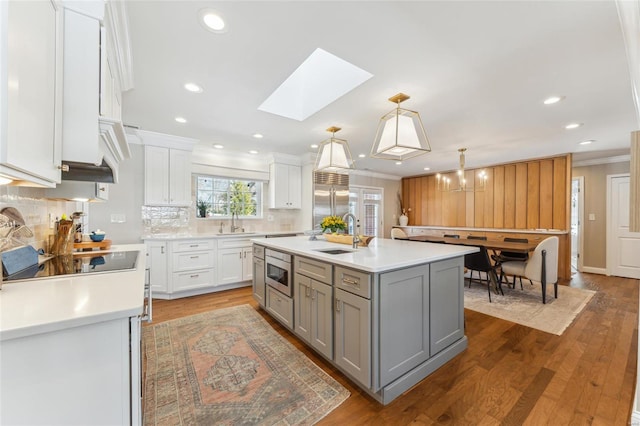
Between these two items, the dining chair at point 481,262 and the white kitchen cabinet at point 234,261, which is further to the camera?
the white kitchen cabinet at point 234,261

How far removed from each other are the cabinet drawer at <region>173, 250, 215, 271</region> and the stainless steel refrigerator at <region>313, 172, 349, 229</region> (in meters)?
1.99

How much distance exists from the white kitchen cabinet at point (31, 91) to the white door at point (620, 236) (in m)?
8.02

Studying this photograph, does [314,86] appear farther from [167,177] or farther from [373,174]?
[373,174]

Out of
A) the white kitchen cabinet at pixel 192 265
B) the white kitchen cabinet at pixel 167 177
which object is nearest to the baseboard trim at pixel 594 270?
the white kitchen cabinet at pixel 192 265

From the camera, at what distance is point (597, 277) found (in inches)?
197

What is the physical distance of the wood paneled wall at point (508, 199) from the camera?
16.6 ft

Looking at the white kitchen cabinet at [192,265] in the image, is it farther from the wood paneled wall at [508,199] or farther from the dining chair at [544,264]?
the wood paneled wall at [508,199]

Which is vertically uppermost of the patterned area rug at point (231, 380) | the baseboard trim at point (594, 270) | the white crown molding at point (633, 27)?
the white crown molding at point (633, 27)

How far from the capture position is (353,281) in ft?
5.90

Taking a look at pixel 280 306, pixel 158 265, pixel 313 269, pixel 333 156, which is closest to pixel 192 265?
pixel 158 265

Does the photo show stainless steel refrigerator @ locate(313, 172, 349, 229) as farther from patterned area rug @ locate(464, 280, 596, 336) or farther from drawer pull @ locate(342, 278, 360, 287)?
drawer pull @ locate(342, 278, 360, 287)

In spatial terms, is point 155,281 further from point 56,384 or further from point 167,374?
point 56,384

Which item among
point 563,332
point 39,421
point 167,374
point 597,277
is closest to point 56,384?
point 39,421

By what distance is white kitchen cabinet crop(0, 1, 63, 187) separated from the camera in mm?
803
